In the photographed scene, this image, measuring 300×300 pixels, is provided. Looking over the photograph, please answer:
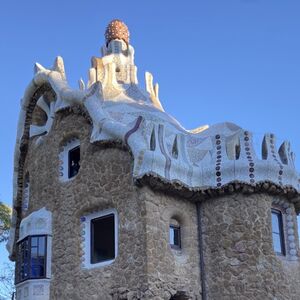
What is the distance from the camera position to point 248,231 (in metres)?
13.9

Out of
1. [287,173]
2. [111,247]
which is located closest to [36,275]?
[111,247]

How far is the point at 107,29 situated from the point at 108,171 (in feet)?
25.9

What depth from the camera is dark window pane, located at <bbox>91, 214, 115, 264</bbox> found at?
14227mm

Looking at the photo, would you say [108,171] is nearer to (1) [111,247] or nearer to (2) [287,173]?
(1) [111,247]

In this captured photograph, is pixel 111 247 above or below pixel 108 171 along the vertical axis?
below

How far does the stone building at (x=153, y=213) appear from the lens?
13445 millimetres

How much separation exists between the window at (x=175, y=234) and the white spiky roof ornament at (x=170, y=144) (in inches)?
32.5

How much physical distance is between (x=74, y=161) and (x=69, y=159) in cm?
23

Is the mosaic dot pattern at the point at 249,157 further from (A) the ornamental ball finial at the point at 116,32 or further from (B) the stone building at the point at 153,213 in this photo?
(A) the ornamental ball finial at the point at 116,32

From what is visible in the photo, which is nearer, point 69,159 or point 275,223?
point 275,223

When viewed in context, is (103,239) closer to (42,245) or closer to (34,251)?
(42,245)

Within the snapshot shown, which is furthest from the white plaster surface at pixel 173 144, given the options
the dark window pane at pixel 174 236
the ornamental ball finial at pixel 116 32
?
the ornamental ball finial at pixel 116 32

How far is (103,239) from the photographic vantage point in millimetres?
14508

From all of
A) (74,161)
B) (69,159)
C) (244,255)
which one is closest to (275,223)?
(244,255)
